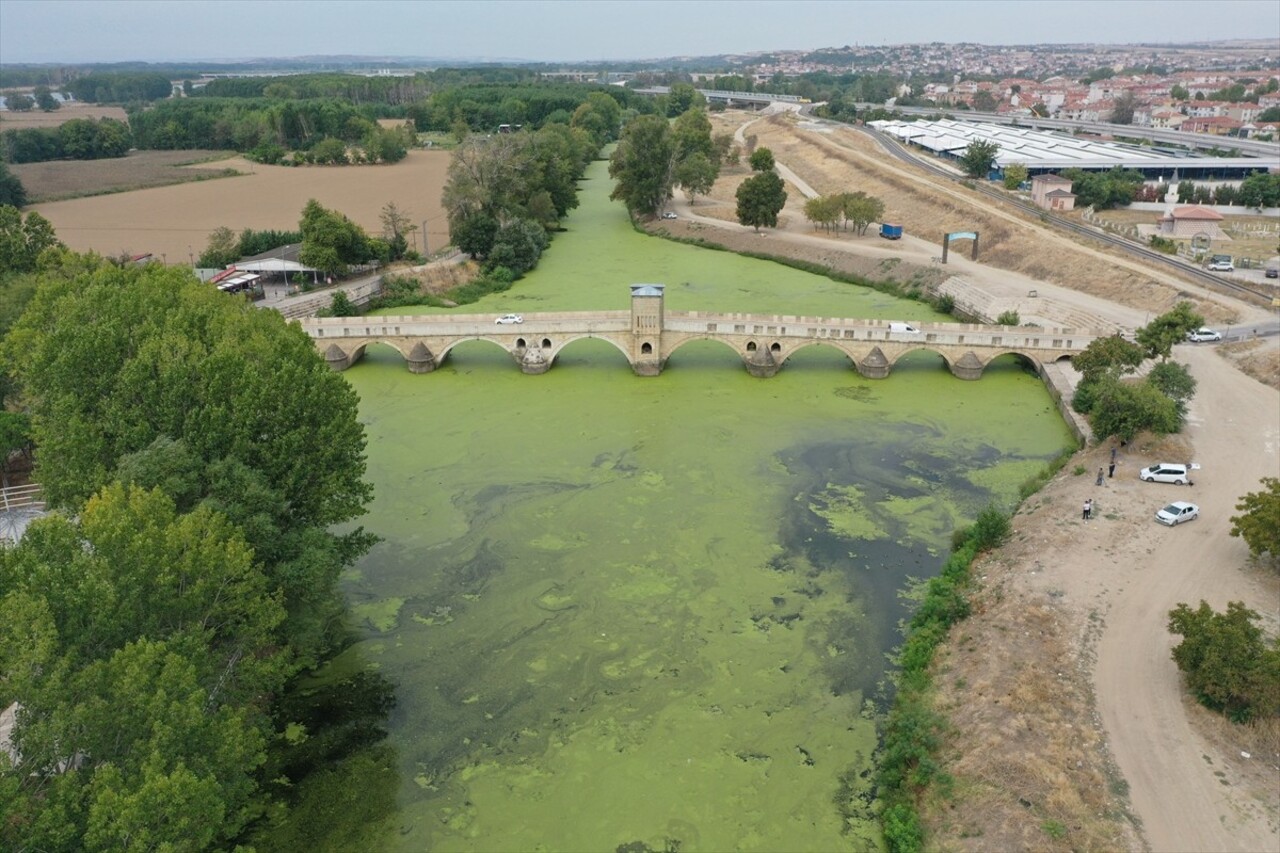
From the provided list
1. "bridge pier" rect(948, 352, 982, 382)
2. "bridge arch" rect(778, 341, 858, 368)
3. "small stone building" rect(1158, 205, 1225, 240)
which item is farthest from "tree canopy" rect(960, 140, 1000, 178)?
"bridge arch" rect(778, 341, 858, 368)

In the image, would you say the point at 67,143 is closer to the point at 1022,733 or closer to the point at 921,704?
the point at 921,704

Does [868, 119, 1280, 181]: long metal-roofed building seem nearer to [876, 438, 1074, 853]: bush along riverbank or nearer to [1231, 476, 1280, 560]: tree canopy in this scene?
[1231, 476, 1280, 560]: tree canopy

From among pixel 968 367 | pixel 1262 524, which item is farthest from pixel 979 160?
pixel 1262 524

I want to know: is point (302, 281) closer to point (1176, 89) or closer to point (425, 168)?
point (425, 168)

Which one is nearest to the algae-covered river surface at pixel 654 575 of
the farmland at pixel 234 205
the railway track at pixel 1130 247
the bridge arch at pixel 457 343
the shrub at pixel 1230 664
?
the bridge arch at pixel 457 343

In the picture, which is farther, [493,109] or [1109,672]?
[493,109]

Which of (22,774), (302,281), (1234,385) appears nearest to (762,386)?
(1234,385)

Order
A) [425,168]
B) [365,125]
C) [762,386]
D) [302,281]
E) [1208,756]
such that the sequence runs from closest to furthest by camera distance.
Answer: [1208,756]
[762,386]
[302,281]
[425,168]
[365,125]
